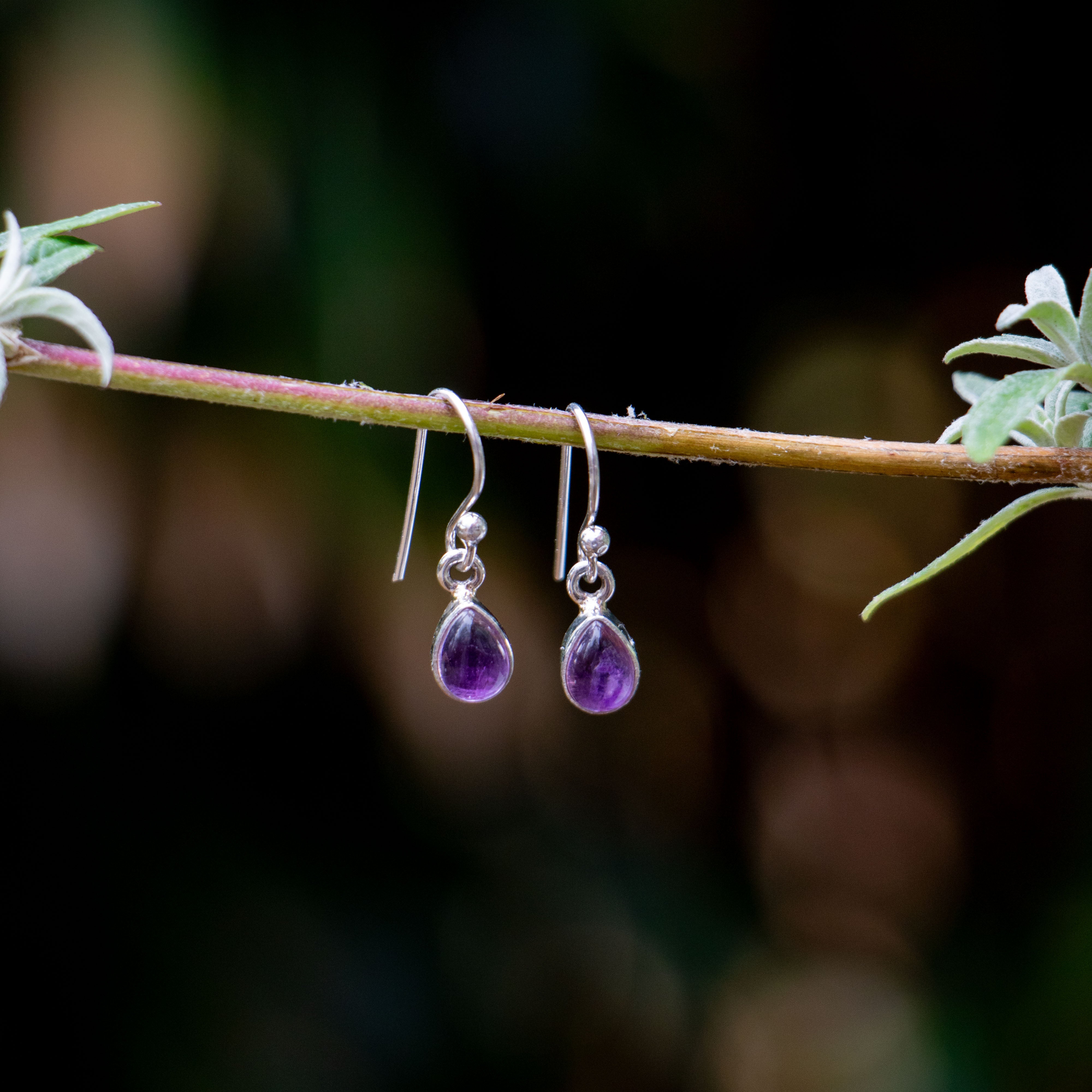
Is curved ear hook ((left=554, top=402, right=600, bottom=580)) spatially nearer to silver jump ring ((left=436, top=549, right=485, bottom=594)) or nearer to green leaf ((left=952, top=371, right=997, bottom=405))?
silver jump ring ((left=436, top=549, right=485, bottom=594))

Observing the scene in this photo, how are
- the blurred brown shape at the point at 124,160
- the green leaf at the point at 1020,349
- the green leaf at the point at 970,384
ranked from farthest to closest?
the blurred brown shape at the point at 124,160 < the green leaf at the point at 970,384 < the green leaf at the point at 1020,349

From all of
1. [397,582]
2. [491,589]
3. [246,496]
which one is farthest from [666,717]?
[246,496]

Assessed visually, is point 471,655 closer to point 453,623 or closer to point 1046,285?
point 453,623

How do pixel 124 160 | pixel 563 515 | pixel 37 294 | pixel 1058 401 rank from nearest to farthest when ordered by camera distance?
pixel 37 294, pixel 1058 401, pixel 563 515, pixel 124 160

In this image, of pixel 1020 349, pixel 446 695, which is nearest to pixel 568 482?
pixel 1020 349

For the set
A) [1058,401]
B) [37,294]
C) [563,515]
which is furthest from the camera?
[563,515]

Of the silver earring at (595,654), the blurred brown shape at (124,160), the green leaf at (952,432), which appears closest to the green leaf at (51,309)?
the silver earring at (595,654)

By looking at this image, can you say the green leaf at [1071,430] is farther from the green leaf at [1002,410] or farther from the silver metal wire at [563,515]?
the silver metal wire at [563,515]
